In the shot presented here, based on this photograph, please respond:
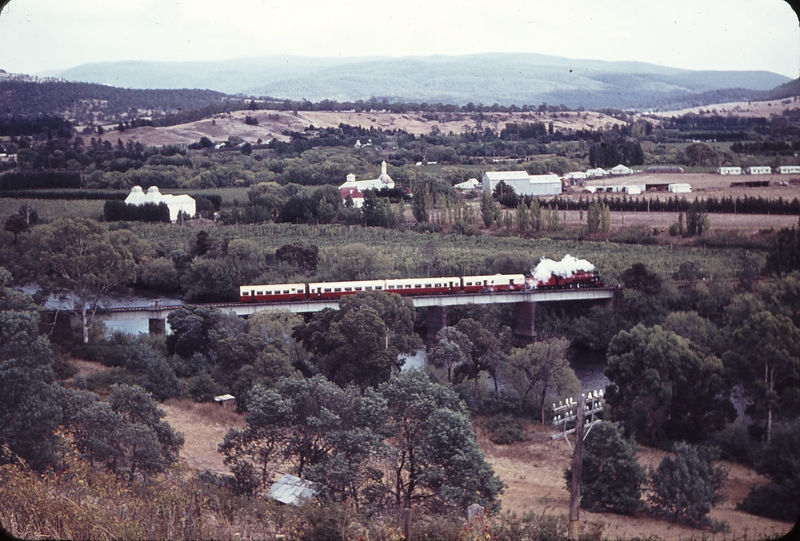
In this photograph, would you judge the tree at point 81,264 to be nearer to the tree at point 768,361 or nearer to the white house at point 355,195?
the tree at point 768,361

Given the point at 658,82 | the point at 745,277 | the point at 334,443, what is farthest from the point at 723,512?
the point at 658,82

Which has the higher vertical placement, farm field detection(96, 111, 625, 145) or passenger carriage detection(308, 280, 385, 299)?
farm field detection(96, 111, 625, 145)

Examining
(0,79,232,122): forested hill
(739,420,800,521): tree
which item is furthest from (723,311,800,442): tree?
(0,79,232,122): forested hill

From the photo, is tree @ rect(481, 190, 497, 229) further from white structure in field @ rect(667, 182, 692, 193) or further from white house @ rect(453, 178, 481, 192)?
white house @ rect(453, 178, 481, 192)

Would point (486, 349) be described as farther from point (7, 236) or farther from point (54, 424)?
point (7, 236)

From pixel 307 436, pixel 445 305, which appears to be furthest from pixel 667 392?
pixel 445 305

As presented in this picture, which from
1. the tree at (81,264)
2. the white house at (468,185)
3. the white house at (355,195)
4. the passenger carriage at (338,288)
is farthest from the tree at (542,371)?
the white house at (468,185)
